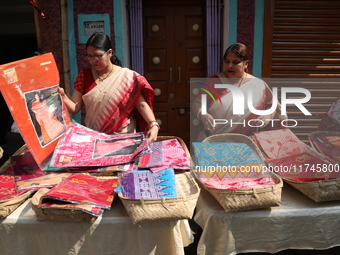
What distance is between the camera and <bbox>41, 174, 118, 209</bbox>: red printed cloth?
1.52 meters

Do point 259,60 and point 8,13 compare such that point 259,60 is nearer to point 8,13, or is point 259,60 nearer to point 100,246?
point 100,246

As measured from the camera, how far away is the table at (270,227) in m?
1.59

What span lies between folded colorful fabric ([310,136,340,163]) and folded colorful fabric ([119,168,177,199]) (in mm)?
1080

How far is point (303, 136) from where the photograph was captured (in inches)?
173

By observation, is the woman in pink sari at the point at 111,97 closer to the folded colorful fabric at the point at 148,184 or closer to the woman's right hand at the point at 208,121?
the woman's right hand at the point at 208,121

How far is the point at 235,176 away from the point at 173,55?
9.15 ft

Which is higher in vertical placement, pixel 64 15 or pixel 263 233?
pixel 64 15

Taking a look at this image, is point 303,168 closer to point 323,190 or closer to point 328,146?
point 323,190

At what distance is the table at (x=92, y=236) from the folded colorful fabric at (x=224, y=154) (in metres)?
0.55

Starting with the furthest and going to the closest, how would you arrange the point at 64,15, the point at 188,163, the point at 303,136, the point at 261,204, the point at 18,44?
1. the point at 18,44
2. the point at 303,136
3. the point at 64,15
4. the point at 188,163
5. the point at 261,204

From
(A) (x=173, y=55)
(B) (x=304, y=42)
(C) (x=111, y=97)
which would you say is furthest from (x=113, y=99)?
(B) (x=304, y=42)

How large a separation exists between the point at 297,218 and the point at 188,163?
0.69 metres

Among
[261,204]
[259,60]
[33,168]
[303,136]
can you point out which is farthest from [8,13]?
[261,204]

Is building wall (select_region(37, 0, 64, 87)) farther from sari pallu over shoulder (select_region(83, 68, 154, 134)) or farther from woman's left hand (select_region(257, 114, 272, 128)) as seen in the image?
woman's left hand (select_region(257, 114, 272, 128))
